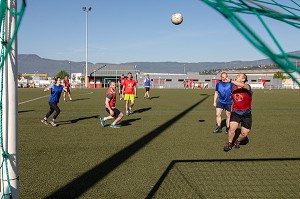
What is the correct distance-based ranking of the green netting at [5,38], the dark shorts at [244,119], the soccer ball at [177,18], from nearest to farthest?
the green netting at [5,38], the dark shorts at [244,119], the soccer ball at [177,18]

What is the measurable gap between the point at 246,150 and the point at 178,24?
5530 millimetres

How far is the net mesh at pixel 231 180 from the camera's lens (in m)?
4.51

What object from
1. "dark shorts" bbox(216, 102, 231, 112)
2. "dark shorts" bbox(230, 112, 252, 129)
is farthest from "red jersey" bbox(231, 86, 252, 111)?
"dark shorts" bbox(216, 102, 231, 112)

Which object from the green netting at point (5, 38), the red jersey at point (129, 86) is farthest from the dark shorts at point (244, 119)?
the red jersey at point (129, 86)

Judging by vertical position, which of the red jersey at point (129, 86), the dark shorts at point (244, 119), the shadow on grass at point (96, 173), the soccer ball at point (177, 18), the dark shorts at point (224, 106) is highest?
the soccer ball at point (177, 18)

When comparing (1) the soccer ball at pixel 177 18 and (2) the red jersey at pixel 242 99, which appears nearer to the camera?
(2) the red jersey at pixel 242 99

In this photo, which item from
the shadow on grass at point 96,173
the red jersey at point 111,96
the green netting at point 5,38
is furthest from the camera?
the red jersey at point 111,96

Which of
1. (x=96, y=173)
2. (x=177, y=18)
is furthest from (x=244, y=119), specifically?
(x=177, y=18)

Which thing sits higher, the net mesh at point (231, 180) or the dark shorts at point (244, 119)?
the dark shorts at point (244, 119)

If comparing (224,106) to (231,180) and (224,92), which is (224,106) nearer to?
(224,92)

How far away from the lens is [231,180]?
5.06 m

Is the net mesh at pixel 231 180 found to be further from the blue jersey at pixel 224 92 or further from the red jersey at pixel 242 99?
the blue jersey at pixel 224 92

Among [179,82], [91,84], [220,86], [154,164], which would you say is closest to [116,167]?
[154,164]

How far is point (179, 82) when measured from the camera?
281 feet
